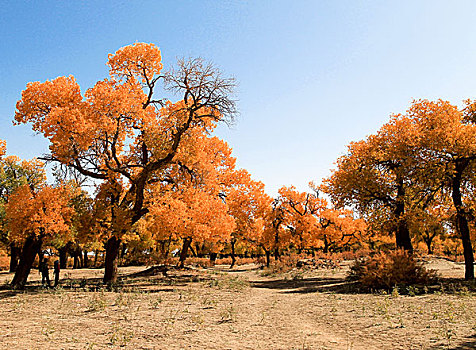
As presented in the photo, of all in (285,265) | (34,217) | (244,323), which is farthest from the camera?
(285,265)

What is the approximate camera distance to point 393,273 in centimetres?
1501

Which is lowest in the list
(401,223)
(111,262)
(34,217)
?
(111,262)

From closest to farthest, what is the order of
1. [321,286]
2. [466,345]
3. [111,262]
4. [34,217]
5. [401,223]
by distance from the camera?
[466,345], [34,217], [321,286], [111,262], [401,223]

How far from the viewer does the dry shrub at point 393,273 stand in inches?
586

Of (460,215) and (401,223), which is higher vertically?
(460,215)

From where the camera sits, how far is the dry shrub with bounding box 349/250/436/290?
1488 cm

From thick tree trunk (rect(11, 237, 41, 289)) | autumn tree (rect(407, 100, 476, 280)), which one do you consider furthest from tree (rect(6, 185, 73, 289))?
autumn tree (rect(407, 100, 476, 280))

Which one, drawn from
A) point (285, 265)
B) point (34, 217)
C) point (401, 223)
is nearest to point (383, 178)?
point (401, 223)

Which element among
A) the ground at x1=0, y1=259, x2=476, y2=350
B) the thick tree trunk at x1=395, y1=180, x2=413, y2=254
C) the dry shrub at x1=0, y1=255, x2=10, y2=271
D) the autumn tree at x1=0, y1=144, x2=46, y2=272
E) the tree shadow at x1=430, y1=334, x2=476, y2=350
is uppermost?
the autumn tree at x1=0, y1=144, x2=46, y2=272

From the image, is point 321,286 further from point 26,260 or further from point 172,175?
point 26,260

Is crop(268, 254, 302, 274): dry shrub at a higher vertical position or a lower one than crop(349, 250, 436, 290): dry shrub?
lower

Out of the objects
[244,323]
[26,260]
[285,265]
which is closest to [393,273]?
[244,323]

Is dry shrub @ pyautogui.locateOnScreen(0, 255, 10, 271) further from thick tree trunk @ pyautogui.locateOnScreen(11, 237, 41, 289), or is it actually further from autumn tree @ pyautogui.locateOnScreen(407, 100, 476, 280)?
autumn tree @ pyautogui.locateOnScreen(407, 100, 476, 280)

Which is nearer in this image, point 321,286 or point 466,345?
point 466,345
